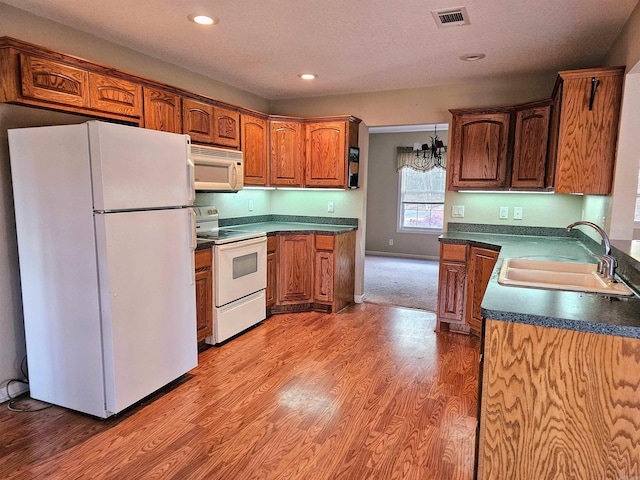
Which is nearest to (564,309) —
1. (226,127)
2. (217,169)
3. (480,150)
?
(480,150)

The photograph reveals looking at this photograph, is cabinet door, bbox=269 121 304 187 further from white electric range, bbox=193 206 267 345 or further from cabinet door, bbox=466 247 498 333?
cabinet door, bbox=466 247 498 333

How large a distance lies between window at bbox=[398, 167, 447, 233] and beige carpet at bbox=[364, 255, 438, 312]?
0.71m

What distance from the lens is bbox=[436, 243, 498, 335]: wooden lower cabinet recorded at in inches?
137

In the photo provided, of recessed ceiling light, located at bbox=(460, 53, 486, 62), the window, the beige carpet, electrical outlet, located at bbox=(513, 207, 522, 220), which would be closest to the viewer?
recessed ceiling light, located at bbox=(460, 53, 486, 62)

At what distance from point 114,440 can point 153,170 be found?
1493 mm

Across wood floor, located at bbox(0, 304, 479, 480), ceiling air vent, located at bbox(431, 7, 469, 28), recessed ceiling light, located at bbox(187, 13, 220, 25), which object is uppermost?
recessed ceiling light, located at bbox(187, 13, 220, 25)

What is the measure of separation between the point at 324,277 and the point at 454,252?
1.34 m

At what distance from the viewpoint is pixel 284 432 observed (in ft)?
7.35

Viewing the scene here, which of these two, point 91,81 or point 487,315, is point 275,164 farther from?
point 487,315

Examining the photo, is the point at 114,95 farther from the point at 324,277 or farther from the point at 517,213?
the point at 517,213

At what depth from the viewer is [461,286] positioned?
12.1 feet

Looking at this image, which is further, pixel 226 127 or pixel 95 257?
pixel 226 127

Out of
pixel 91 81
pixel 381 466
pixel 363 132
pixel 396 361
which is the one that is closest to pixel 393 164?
pixel 363 132

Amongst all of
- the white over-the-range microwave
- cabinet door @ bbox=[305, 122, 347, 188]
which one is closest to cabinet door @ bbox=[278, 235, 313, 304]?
cabinet door @ bbox=[305, 122, 347, 188]
